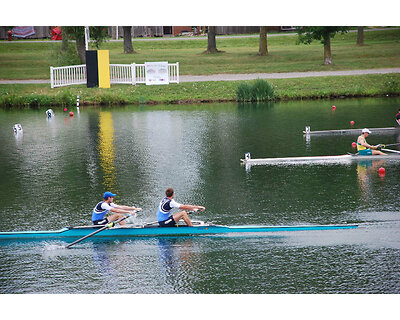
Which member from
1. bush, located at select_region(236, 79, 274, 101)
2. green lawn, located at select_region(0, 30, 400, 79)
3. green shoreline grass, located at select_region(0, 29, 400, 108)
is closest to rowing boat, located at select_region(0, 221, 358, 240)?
bush, located at select_region(236, 79, 274, 101)

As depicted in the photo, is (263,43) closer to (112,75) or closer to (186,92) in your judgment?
(186,92)

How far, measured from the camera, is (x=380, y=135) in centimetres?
2692

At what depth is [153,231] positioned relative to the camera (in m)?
15.2

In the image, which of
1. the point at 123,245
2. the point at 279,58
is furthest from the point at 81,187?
the point at 279,58

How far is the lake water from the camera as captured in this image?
492 inches

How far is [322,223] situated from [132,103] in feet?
83.6

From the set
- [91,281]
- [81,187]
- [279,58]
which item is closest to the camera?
[91,281]

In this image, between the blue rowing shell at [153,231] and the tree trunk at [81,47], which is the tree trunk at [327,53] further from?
the blue rowing shell at [153,231]

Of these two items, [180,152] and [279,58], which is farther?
[279,58]

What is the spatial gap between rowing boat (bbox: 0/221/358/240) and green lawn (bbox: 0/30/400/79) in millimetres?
31040

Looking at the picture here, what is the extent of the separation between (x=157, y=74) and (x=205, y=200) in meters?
24.8

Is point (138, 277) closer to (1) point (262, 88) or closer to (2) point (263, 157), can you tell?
(2) point (263, 157)

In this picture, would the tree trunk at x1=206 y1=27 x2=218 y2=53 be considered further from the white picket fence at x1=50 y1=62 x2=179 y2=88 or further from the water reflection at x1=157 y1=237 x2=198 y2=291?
the water reflection at x1=157 y1=237 x2=198 y2=291

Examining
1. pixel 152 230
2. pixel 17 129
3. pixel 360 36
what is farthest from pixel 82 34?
pixel 152 230
